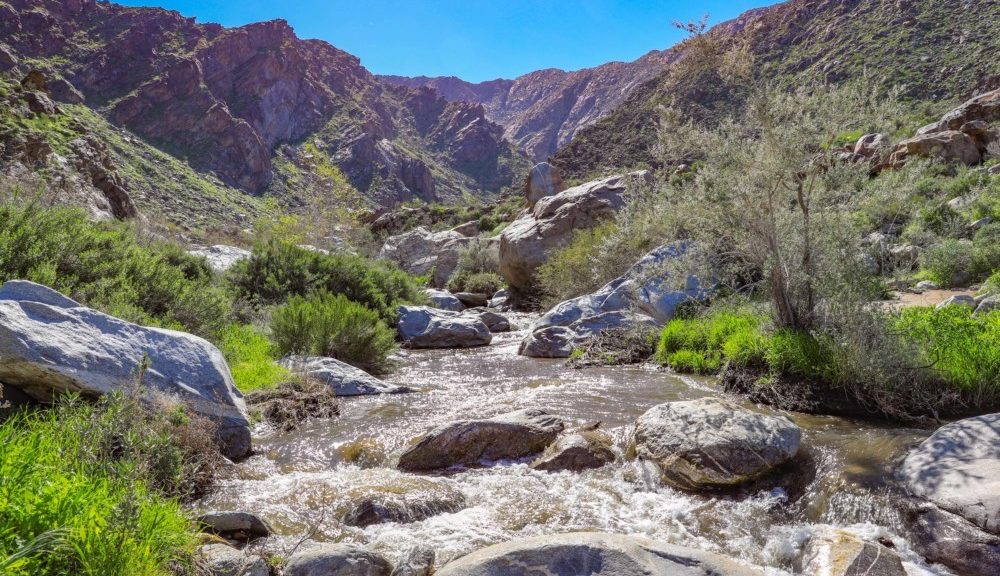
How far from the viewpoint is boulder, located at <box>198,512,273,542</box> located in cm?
364

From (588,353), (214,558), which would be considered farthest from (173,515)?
(588,353)

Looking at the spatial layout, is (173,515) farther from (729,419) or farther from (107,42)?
(107,42)

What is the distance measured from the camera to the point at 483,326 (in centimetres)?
1377

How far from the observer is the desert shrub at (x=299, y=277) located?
1327cm

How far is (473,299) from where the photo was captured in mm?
21516

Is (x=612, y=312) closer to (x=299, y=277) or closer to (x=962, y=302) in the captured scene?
(x=962, y=302)

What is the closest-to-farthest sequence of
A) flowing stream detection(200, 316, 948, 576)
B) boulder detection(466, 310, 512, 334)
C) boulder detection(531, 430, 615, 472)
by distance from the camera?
flowing stream detection(200, 316, 948, 576)
boulder detection(531, 430, 615, 472)
boulder detection(466, 310, 512, 334)

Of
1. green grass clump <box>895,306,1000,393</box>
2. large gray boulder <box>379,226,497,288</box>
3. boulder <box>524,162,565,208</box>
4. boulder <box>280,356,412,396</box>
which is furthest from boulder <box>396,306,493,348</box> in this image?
boulder <box>524,162,565,208</box>

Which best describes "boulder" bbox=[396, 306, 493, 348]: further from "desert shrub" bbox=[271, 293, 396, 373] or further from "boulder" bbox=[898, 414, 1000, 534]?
"boulder" bbox=[898, 414, 1000, 534]

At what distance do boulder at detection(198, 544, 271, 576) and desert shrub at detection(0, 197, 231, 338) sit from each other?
14.7ft

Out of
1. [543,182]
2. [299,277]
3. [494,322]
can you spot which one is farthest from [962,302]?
[543,182]

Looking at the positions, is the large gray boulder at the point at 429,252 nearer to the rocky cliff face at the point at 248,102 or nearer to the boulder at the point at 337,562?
the rocky cliff face at the point at 248,102

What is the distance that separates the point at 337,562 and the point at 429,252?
24894 mm

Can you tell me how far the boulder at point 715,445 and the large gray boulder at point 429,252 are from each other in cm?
2064
